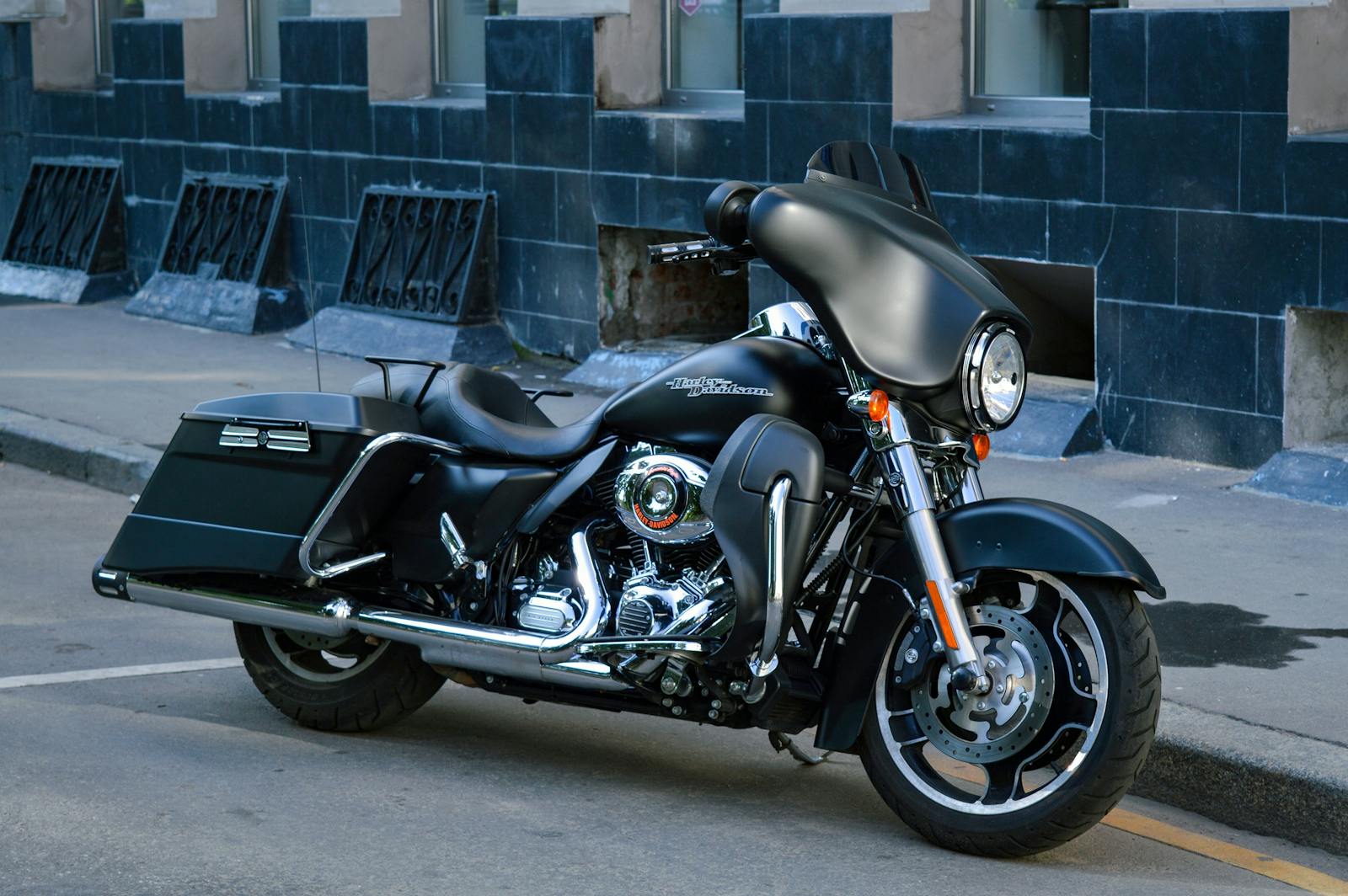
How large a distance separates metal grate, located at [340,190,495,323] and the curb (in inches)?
296

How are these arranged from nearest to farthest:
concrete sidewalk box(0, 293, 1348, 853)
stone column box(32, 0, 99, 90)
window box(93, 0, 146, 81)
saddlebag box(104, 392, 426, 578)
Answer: concrete sidewalk box(0, 293, 1348, 853), saddlebag box(104, 392, 426, 578), stone column box(32, 0, 99, 90), window box(93, 0, 146, 81)

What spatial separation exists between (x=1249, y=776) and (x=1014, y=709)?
0.79 metres

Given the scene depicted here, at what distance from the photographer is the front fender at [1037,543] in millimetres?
4203

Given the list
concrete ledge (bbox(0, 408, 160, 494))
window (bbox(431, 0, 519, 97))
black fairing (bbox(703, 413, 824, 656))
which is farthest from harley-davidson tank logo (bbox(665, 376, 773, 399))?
window (bbox(431, 0, 519, 97))

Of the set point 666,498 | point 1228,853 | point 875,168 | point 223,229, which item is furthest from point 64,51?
point 1228,853

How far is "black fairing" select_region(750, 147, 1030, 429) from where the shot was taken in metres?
4.35

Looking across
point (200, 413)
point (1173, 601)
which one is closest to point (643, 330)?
point (1173, 601)

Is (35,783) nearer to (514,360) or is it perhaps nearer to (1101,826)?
(1101,826)

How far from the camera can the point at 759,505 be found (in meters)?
4.39

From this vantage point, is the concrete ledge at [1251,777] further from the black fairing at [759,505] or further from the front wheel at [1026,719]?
the black fairing at [759,505]

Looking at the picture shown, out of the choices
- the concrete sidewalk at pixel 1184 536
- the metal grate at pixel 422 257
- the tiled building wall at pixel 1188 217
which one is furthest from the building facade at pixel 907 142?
the concrete sidewalk at pixel 1184 536

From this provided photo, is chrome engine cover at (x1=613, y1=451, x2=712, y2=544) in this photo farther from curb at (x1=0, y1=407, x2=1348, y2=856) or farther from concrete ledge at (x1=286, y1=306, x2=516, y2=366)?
concrete ledge at (x1=286, y1=306, x2=516, y2=366)

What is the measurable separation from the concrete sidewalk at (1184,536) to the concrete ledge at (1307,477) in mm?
82

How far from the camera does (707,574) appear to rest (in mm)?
4633
